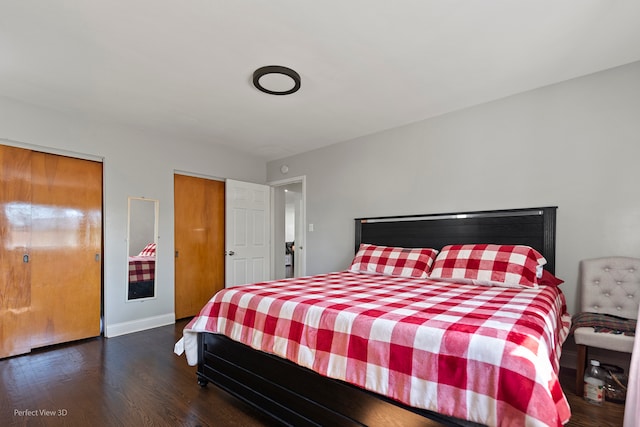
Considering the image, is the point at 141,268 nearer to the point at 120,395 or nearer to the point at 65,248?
the point at 65,248

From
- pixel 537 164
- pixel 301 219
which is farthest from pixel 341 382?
pixel 301 219

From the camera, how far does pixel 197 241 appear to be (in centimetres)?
440

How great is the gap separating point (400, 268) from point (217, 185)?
291cm

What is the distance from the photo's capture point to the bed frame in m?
1.42

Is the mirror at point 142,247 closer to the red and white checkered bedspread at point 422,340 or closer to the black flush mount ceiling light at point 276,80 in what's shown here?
the red and white checkered bedspread at point 422,340

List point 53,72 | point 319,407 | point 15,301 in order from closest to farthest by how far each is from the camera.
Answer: point 319,407, point 53,72, point 15,301

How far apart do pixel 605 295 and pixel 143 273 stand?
4440 millimetres

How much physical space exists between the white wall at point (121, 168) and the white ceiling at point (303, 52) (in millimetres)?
194

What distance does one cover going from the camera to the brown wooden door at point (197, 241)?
4219 mm

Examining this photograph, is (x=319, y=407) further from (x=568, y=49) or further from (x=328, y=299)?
(x=568, y=49)

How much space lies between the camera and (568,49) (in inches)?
88.9

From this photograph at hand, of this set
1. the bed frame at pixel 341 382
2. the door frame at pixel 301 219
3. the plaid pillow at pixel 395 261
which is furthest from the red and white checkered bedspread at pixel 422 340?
the door frame at pixel 301 219

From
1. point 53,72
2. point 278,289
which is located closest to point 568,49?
point 278,289

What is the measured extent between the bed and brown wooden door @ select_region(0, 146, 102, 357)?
0.32 m
